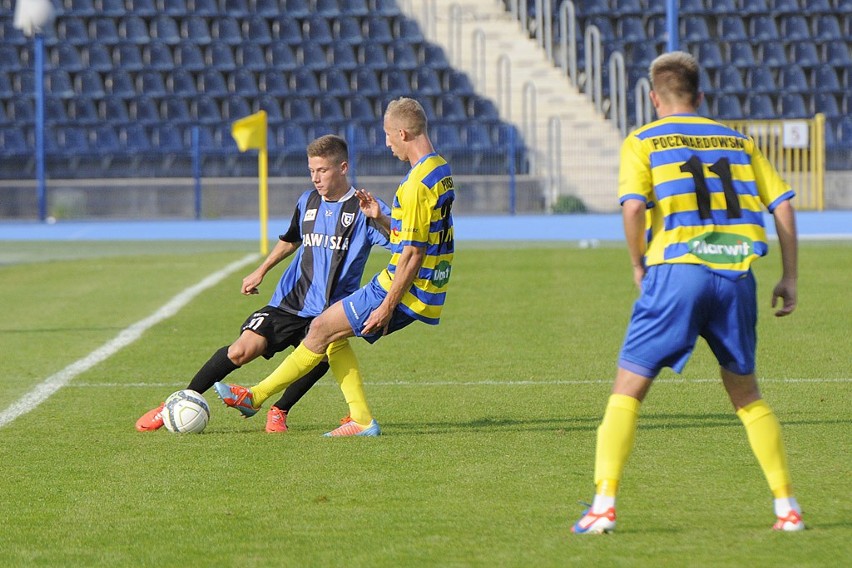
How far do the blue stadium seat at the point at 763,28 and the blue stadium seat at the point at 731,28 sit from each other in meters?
0.17

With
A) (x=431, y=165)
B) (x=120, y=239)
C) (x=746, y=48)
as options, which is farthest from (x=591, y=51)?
A: (x=431, y=165)

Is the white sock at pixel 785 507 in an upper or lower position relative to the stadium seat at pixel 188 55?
lower

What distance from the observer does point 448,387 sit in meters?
8.20

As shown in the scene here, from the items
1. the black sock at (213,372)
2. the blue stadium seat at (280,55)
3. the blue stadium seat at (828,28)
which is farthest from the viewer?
the blue stadium seat at (828,28)

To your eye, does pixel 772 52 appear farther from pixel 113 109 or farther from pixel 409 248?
pixel 409 248

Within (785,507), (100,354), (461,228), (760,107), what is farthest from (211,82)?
(785,507)

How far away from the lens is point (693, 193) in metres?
4.44

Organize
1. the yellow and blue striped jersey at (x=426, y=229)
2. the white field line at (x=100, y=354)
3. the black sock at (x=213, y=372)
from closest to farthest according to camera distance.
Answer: the yellow and blue striped jersey at (x=426, y=229), the black sock at (x=213, y=372), the white field line at (x=100, y=354)

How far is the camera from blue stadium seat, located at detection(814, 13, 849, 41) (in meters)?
30.6

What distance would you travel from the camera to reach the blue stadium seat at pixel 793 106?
29672 millimetres

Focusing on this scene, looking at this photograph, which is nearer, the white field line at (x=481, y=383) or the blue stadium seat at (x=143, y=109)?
the white field line at (x=481, y=383)

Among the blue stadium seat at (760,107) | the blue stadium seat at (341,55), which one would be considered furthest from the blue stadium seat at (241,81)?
the blue stadium seat at (760,107)

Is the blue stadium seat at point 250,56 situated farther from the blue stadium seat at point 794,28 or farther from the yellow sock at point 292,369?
the yellow sock at point 292,369

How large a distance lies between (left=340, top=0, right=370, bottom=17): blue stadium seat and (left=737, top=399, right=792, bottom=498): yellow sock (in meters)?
25.6
